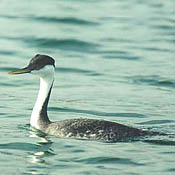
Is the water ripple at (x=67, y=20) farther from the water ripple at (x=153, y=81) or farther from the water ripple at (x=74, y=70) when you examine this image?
the water ripple at (x=153, y=81)

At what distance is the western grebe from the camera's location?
46.7 feet

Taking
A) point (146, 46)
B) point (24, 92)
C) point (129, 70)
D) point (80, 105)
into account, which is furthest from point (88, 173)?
point (146, 46)

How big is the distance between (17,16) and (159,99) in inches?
501

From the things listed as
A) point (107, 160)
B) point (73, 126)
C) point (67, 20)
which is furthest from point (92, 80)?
point (67, 20)

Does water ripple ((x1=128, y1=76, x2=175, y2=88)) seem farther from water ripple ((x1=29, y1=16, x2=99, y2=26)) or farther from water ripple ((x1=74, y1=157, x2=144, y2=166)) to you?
water ripple ((x1=29, y1=16, x2=99, y2=26))

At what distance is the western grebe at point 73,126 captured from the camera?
14.2 metres

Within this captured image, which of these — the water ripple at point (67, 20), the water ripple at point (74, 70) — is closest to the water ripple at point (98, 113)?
the water ripple at point (74, 70)

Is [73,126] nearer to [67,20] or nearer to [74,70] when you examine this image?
[74,70]

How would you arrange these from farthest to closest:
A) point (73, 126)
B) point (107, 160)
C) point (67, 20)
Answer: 1. point (67, 20)
2. point (73, 126)
3. point (107, 160)

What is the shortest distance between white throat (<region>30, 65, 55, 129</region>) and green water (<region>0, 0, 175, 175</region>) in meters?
0.25

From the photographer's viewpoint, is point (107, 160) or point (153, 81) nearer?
point (107, 160)

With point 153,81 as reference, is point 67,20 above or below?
above

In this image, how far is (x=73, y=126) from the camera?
567 inches

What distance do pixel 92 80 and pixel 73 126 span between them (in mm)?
6399
